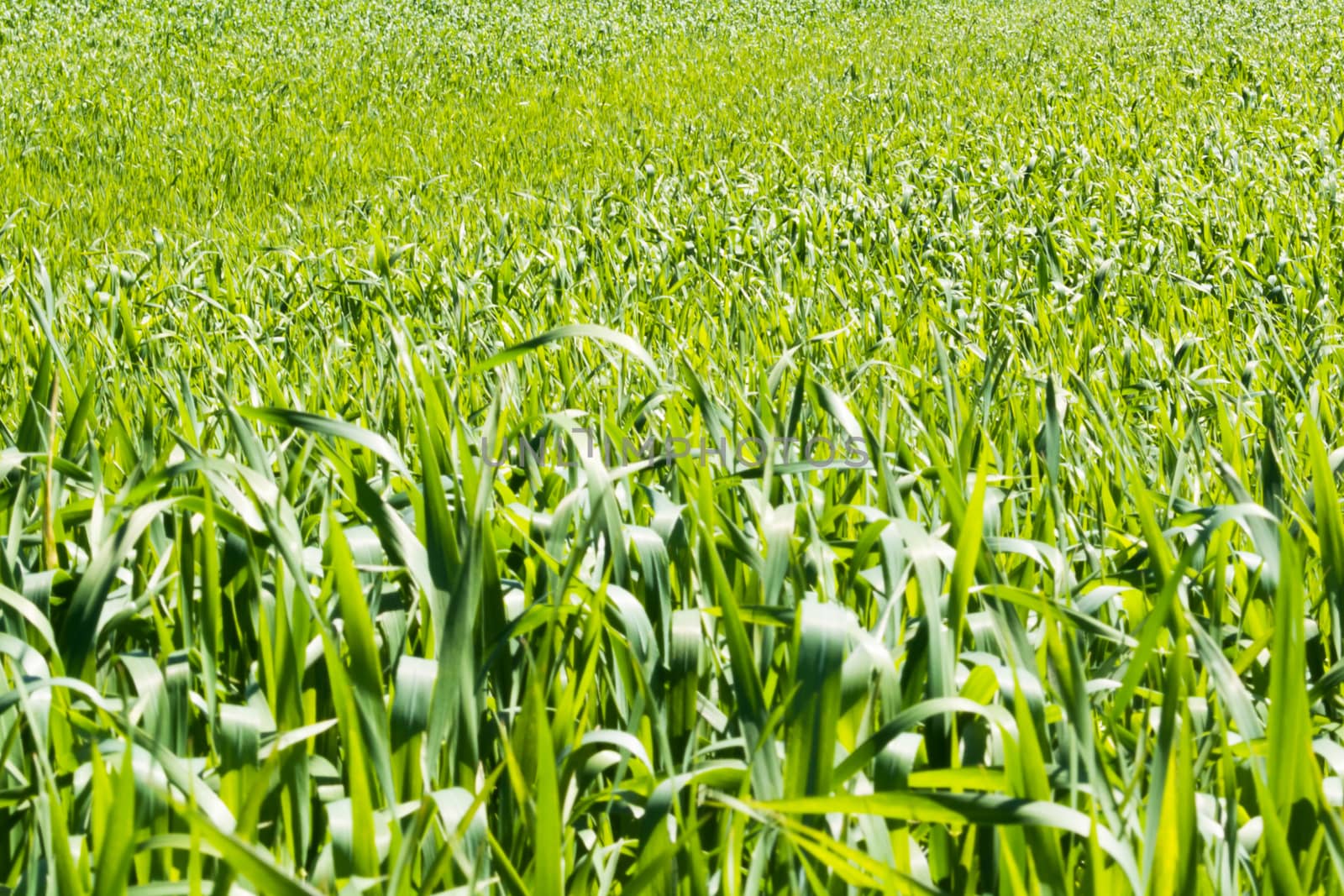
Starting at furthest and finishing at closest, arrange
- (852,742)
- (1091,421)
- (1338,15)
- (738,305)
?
(1338,15)
(738,305)
(1091,421)
(852,742)

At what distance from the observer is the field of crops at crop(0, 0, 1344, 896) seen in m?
1.01

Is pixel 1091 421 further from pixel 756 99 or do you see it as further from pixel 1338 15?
pixel 1338 15

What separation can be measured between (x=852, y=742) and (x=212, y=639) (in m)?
0.64

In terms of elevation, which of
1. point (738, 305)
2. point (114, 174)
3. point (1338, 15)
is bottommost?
point (738, 305)

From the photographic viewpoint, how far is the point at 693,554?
157cm

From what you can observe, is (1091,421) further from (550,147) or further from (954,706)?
(550,147)

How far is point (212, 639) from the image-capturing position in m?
1.29

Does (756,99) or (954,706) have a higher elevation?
(756,99)

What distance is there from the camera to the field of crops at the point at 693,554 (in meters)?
1.01

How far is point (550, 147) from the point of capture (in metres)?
8.29

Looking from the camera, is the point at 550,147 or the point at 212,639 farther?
the point at 550,147

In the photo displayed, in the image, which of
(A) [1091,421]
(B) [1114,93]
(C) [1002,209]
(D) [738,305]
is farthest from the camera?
(B) [1114,93]

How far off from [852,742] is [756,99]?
30.9 feet

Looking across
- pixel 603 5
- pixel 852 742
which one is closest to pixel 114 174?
pixel 852 742
